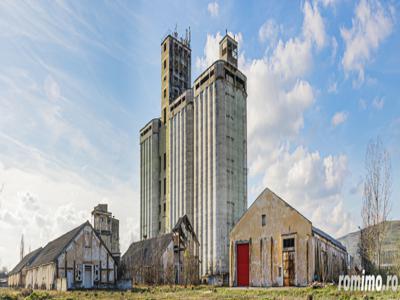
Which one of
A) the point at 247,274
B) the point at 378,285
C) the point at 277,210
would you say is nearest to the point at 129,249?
the point at 247,274

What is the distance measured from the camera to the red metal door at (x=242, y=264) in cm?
3306

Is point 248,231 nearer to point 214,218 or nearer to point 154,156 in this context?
point 214,218

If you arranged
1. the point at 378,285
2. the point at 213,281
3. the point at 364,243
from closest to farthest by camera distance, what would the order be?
the point at 378,285
the point at 364,243
the point at 213,281

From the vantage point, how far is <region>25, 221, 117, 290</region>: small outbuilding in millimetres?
37719

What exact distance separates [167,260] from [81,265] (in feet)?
29.7

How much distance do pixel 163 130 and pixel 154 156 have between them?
5236mm

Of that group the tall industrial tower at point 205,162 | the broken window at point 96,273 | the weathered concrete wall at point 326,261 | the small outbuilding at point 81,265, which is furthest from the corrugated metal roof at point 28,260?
the weathered concrete wall at point 326,261

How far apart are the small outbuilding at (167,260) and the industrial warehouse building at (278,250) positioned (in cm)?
820

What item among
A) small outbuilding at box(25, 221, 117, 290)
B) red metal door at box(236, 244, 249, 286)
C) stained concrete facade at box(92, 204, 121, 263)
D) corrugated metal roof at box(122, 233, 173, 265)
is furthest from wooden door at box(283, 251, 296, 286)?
stained concrete facade at box(92, 204, 121, 263)

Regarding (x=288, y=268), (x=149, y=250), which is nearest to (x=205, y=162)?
(x=149, y=250)

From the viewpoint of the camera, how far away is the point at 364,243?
120ft

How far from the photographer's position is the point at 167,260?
43.5 meters

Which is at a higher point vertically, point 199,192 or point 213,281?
point 199,192

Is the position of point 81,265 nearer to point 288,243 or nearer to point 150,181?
point 288,243
